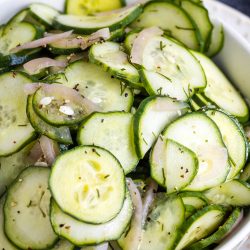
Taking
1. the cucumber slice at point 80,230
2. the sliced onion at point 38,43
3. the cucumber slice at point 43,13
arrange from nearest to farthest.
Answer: the cucumber slice at point 80,230 → the sliced onion at point 38,43 → the cucumber slice at point 43,13

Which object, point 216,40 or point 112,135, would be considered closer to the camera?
point 112,135

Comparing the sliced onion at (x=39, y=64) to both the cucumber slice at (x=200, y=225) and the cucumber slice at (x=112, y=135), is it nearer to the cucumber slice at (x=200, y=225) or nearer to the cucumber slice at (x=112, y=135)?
the cucumber slice at (x=112, y=135)

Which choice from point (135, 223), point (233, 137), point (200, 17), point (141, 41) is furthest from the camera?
point (200, 17)

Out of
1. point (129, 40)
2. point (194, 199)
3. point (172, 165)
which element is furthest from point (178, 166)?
point (129, 40)

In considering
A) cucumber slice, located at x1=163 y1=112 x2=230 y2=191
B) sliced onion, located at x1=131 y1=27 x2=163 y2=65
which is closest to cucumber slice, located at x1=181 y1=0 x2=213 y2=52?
sliced onion, located at x1=131 y1=27 x2=163 y2=65

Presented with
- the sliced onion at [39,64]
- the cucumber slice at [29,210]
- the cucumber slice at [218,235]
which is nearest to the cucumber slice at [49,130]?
the cucumber slice at [29,210]

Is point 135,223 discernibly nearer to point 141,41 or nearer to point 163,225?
point 163,225

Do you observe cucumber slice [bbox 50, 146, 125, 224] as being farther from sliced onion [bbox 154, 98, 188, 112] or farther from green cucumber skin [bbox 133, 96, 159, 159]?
sliced onion [bbox 154, 98, 188, 112]
